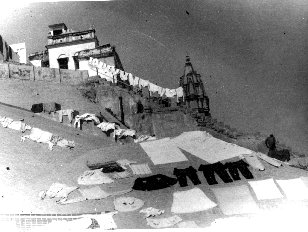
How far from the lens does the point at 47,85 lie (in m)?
10.6

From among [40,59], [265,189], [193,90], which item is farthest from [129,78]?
[40,59]

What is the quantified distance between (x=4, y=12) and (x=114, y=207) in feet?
15.2

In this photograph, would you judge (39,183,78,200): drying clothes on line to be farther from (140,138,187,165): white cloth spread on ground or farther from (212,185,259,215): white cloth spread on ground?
(212,185,259,215): white cloth spread on ground

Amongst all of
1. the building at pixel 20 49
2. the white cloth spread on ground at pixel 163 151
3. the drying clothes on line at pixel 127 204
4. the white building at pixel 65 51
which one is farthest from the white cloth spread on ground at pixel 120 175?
the white building at pixel 65 51

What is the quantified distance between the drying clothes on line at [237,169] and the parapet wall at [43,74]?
6683 mm

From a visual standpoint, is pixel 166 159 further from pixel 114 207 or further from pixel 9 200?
pixel 9 200

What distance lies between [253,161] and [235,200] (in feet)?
→ 3.85

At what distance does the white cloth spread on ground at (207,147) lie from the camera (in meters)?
6.52

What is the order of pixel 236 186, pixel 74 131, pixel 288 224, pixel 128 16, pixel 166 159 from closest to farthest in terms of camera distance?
pixel 288 224 < pixel 236 186 < pixel 166 159 < pixel 128 16 < pixel 74 131

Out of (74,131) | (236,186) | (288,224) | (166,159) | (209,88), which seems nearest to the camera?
(288,224)

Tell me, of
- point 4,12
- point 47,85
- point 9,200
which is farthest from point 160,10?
point 47,85

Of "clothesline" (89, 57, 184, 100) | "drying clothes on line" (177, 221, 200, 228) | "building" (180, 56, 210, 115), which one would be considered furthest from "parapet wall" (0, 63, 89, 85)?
"drying clothes on line" (177, 221, 200, 228)

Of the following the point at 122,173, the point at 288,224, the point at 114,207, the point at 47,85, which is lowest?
the point at 288,224

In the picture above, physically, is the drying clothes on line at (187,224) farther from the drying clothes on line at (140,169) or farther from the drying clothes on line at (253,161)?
the drying clothes on line at (253,161)
